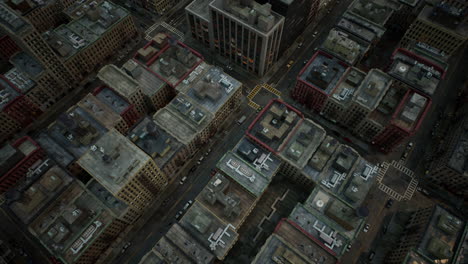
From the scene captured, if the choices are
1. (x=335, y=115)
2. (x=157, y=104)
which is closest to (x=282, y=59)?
(x=335, y=115)

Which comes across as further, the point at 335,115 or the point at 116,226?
the point at 335,115

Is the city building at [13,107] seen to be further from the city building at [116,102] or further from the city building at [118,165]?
the city building at [118,165]

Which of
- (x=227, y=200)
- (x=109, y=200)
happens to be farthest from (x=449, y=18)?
(x=109, y=200)

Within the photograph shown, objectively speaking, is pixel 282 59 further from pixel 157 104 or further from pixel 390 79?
pixel 157 104

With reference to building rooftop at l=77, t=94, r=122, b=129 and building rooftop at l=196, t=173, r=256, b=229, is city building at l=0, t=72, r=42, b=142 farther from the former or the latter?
building rooftop at l=196, t=173, r=256, b=229

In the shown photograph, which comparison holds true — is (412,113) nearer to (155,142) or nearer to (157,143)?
(157,143)

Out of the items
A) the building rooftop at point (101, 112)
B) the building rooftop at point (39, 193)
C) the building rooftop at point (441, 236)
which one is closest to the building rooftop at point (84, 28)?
the building rooftop at point (101, 112)

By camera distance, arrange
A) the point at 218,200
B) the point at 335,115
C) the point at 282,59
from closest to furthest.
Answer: the point at 218,200 → the point at 335,115 → the point at 282,59

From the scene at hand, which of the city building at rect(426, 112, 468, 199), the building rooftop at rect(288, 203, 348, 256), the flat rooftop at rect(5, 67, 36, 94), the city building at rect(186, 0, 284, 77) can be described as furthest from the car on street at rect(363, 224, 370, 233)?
the flat rooftop at rect(5, 67, 36, 94)
